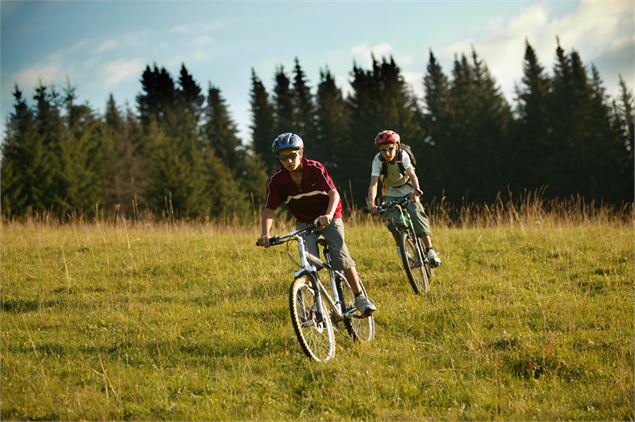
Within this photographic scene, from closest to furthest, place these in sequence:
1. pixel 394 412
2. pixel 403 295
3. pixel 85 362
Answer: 1. pixel 394 412
2. pixel 85 362
3. pixel 403 295

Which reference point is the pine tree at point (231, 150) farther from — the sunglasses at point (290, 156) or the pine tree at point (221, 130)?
the sunglasses at point (290, 156)

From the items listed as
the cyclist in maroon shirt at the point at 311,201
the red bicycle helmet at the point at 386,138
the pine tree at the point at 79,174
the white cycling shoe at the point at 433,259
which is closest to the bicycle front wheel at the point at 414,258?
the white cycling shoe at the point at 433,259

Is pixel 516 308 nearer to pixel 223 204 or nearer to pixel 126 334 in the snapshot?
pixel 126 334

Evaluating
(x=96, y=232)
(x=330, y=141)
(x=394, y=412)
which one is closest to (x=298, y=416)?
(x=394, y=412)

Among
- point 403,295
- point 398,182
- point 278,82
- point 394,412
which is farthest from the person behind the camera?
point 278,82

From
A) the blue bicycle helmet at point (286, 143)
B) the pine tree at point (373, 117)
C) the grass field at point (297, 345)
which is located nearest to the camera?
the grass field at point (297, 345)

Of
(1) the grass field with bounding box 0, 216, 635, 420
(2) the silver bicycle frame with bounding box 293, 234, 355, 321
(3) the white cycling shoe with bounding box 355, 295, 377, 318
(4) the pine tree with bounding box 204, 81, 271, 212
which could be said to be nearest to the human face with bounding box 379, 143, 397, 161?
(1) the grass field with bounding box 0, 216, 635, 420

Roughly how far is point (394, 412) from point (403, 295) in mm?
3645

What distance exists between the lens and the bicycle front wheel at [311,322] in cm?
579

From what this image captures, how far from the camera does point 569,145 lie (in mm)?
46656

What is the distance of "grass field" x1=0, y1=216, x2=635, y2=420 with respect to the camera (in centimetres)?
529

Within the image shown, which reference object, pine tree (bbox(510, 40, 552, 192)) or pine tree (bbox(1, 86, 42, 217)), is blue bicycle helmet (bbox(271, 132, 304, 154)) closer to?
pine tree (bbox(1, 86, 42, 217))

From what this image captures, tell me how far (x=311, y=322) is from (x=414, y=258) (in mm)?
3588

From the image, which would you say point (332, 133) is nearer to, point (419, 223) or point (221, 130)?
point (221, 130)
